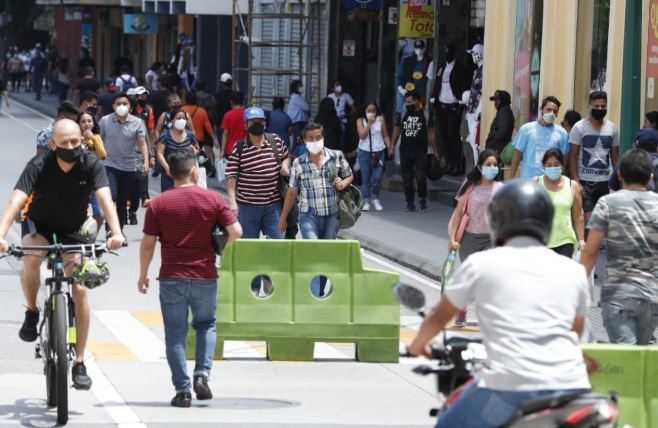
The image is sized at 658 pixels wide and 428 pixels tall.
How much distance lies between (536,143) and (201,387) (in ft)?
27.2

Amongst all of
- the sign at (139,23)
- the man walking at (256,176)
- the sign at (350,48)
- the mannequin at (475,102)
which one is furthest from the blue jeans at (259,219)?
the sign at (139,23)

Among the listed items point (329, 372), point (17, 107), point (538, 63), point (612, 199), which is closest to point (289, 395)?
point (329, 372)

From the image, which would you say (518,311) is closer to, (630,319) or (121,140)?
(630,319)

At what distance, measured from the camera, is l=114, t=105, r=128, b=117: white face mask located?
1958 centimetres

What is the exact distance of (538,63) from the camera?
23.1 m

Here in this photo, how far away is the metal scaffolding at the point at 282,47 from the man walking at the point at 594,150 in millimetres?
17490

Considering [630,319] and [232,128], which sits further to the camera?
[232,128]

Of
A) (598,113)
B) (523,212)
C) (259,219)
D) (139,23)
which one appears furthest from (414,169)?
(139,23)

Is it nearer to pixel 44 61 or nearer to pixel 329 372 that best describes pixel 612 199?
pixel 329 372

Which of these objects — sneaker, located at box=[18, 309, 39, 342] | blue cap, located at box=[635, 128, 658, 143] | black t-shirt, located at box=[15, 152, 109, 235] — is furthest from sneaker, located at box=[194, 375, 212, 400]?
blue cap, located at box=[635, 128, 658, 143]

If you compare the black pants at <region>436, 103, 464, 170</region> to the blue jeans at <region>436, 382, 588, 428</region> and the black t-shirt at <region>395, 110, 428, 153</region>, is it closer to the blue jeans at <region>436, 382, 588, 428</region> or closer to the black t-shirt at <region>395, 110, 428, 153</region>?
→ the black t-shirt at <region>395, 110, 428, 153</region>

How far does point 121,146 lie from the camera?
1945 cm

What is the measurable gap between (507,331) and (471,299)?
0.18m

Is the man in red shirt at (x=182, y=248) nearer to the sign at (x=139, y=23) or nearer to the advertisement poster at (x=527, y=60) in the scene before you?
the advertisement poster at (x=527, y=60)
